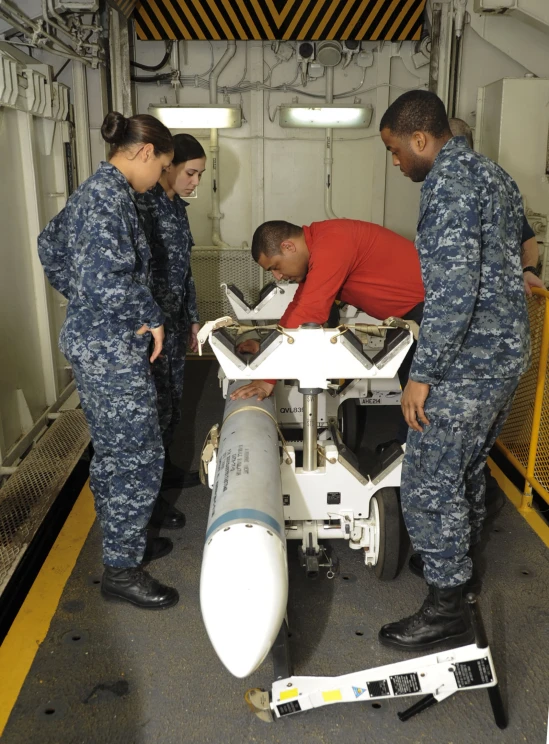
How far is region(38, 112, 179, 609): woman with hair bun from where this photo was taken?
2393 millimetres

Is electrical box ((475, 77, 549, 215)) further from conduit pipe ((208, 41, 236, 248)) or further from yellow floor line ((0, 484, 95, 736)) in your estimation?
yellow floor line ((0, 484, 95, 736))

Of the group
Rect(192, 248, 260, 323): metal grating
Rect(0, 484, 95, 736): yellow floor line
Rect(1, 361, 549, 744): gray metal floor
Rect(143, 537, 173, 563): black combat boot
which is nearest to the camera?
Rect(1, 361, 549, 744): gray metal floor

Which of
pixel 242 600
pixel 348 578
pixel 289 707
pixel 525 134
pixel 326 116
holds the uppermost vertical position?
pixel 326 116

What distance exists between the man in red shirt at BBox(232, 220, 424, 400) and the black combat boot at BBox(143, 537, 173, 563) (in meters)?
0.84

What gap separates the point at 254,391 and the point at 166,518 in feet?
3.06

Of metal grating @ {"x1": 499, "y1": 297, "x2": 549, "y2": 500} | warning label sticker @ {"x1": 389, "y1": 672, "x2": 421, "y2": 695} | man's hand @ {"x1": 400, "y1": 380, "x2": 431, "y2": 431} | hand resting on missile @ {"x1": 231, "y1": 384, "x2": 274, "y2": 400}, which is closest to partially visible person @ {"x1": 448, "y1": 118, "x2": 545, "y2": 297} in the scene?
metal grating @ {"x1": 499, "y1": 297, "x2": 549, "y2": 500}

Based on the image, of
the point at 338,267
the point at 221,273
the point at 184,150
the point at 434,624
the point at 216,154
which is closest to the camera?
the point at 434,624

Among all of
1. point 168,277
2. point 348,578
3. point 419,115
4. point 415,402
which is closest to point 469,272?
point 415,402

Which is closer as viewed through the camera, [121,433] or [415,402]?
[415,402]

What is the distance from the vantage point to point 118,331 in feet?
8.31

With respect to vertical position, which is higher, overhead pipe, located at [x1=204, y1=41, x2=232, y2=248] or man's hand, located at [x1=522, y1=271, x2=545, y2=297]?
overhead pipe, located at [x1=204, y1=41, x2=232, y2=248]

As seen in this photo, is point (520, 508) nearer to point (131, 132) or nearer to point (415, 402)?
point (415, 402)

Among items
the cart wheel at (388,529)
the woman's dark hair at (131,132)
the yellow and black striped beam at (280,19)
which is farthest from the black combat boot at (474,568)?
the yellow and black striped beam at (280,19)

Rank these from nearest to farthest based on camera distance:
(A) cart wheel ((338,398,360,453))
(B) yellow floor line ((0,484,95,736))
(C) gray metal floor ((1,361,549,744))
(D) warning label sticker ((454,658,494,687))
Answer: (D) warning label sticker ((454,658,494,687))
(C) gray metal floor ((1,361,549,744))
(B) yellow floor line ((0,484,95,736))
(A) cart wheel ((338,398,360,453))
